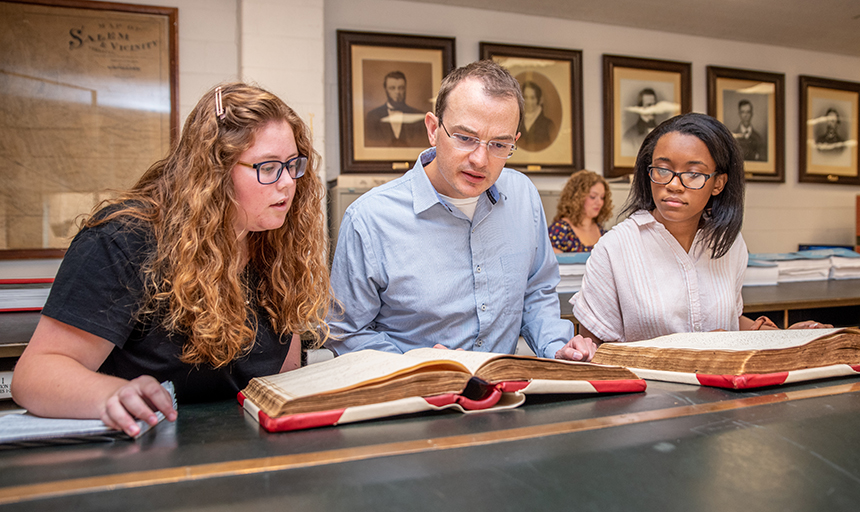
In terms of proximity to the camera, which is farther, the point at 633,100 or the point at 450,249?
the point at 633,100

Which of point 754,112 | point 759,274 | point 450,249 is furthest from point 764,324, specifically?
point 754,112

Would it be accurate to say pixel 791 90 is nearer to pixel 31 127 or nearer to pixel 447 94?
pixel 447 94

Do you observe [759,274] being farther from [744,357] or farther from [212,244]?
[212,244]

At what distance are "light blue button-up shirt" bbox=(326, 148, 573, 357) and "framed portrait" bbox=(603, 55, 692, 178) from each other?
388 cm

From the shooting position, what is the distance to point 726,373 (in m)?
0.97

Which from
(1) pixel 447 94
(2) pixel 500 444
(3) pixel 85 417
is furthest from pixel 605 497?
(1) pixel 447 94

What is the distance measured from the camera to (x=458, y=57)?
15.3ft

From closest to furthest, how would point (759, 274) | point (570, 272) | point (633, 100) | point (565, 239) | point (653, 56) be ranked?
point (570, 272) → point (759, 274) → point (565, 239) → point (633, 100) → point (653, 56)

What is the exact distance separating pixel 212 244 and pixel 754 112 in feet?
19.4

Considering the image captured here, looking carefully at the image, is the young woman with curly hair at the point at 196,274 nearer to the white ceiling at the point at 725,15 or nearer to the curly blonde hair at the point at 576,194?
the curly blonde hair at the point at 576,194

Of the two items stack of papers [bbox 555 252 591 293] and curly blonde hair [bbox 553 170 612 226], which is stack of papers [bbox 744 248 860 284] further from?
curly blonde hair [bbox 553 170 612 226]

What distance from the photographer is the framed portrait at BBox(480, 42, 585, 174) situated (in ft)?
15.8

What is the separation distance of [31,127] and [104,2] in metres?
0.92

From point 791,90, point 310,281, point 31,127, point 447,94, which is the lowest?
point 310,281
